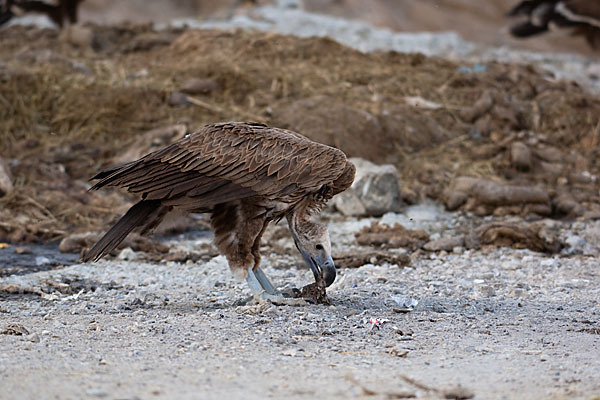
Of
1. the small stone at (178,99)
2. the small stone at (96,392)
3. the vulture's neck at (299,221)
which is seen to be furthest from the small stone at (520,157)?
the small stone at (96,392)

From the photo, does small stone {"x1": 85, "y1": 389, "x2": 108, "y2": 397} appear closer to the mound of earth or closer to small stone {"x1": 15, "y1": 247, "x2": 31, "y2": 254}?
small stone {"x1": 15, "y1": 247, "x2": 31, "y2": 254}

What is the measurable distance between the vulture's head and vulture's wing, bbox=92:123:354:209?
0.81 ft

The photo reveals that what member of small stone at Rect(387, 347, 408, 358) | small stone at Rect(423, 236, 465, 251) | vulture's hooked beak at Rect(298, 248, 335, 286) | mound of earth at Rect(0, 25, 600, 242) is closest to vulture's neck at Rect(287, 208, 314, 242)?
vulture's hooked beak at Rect(298, 248, 335, 286)

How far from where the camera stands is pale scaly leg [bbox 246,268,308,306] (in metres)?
5.08

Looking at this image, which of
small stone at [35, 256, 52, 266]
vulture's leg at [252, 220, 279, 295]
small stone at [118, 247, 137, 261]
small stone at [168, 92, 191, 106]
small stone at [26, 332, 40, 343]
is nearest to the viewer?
small stone at [26, 332, 40, 343]

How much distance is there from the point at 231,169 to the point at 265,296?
0.92 m

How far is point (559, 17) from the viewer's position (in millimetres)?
17469

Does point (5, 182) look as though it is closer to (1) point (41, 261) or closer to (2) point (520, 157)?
(1) point (41, 261)

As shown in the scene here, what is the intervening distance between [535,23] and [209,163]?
14756 mm

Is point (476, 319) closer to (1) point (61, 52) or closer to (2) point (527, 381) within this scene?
(2) point (527, 381)

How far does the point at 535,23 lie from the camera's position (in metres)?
17.8

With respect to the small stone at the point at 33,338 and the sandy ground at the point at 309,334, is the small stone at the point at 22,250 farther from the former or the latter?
the small stone at the point at 33,338

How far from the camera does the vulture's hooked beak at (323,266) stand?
500cm

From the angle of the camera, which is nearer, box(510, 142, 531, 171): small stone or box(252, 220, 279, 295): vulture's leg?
box(252, 220, 279, 295): vulture's leg
